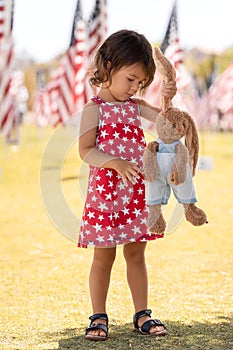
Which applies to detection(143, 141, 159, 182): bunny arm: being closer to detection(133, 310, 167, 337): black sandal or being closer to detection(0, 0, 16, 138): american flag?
detection(133, 310, 167, 337): black sandal

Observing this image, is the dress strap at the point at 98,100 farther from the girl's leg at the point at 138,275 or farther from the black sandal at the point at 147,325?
the black sandal at the point at 147,325

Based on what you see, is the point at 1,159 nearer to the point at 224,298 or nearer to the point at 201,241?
the point at 201,241

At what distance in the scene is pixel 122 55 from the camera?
11.4 feet

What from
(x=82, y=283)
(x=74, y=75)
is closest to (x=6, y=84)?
(x=74, y=75)

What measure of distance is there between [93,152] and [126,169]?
0.71 ft

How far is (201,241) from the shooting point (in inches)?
289

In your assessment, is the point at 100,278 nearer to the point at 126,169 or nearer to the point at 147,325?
the point at 147,325

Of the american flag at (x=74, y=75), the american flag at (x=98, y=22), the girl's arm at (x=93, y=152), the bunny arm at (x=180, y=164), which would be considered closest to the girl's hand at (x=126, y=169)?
the girl's arm at (x=93, y=152)

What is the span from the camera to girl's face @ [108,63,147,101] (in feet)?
11.4

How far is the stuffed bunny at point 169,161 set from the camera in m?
3.30

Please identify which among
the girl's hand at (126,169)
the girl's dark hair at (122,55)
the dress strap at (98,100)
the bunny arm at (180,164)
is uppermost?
the girl's dark hair at (122,55)

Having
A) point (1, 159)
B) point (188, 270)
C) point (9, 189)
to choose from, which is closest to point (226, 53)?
point (1, 159)

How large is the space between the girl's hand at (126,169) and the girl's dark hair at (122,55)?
417 mm

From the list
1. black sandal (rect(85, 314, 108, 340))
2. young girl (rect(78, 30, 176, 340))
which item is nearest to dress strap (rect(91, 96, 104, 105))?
young girl (rect(78, 30, 176, 340))
